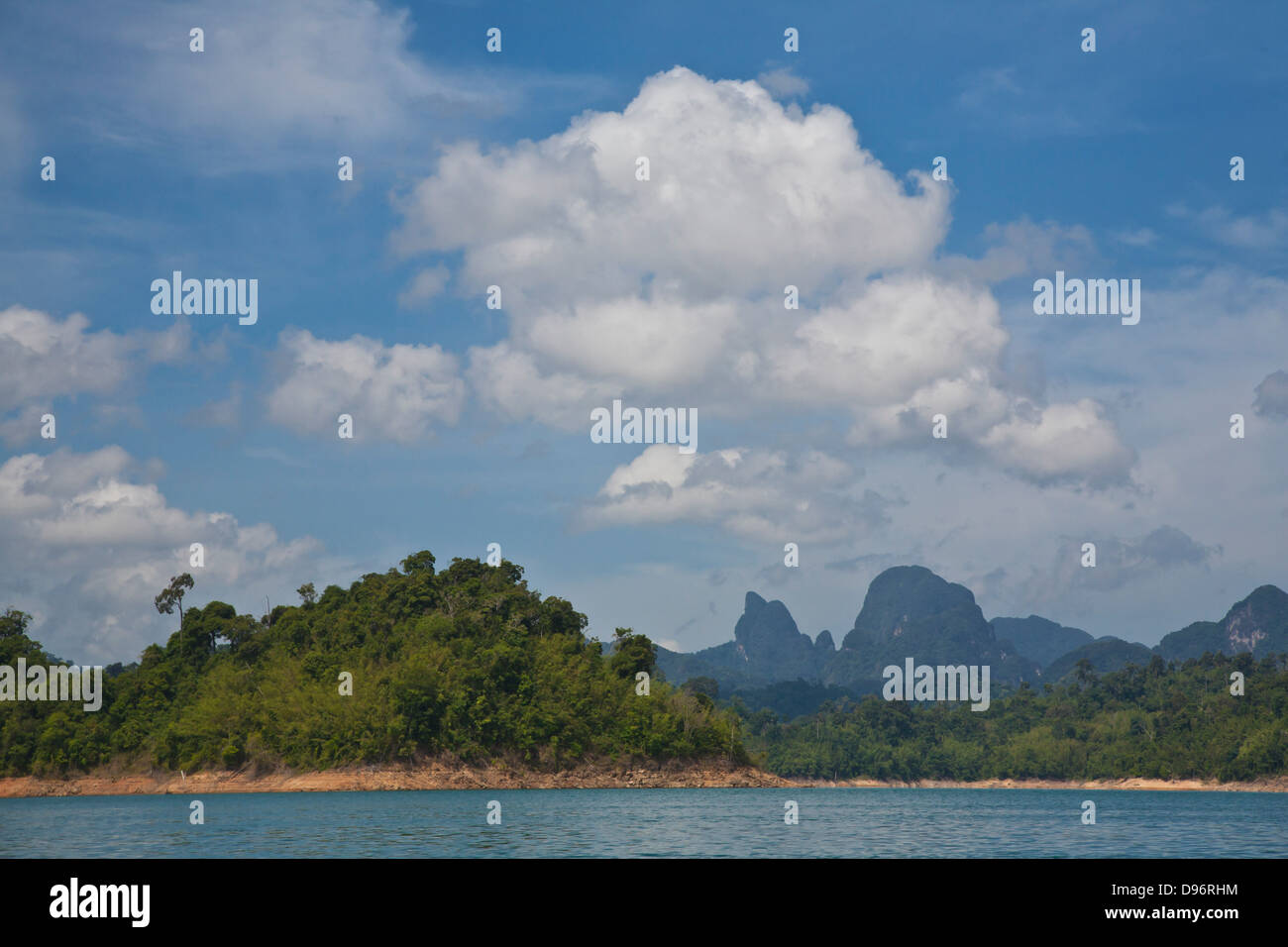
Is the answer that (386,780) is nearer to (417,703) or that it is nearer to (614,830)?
(417,703)

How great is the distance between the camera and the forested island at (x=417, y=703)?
277 feet

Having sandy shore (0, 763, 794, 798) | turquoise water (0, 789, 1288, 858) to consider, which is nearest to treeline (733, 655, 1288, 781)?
turquoise water (0, 789, 1288, 858)

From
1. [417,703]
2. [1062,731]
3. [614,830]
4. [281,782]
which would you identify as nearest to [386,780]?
[417,703]

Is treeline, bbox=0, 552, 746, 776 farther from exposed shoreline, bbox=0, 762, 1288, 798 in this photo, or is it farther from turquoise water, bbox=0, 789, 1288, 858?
turquoise water, bbox=0, 789, 1288, 858

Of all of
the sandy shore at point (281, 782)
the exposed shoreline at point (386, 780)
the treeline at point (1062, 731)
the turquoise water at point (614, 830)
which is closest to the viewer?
the turquoise water at point (614, 830)

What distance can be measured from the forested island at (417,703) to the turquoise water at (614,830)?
15.0 m

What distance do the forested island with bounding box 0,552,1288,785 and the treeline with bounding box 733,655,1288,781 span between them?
0.55 metres

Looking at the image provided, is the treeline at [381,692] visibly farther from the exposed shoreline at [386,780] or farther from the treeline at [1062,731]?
the treeline at [1062,731]

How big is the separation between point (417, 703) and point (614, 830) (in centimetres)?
4777

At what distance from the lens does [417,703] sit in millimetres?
84312

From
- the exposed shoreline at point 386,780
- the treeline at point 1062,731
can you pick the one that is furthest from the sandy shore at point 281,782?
the treeline at point 1062,731
